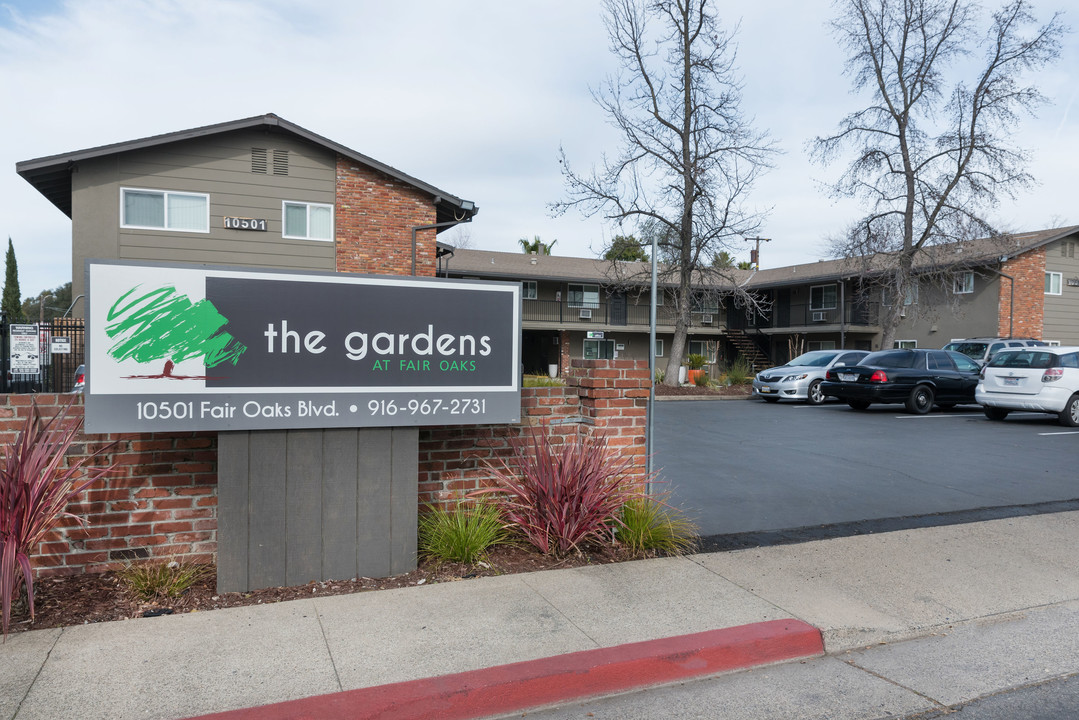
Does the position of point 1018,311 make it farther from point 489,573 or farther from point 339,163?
point 489,573

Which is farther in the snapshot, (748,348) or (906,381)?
(748,348)

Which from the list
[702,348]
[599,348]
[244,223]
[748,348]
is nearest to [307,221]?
[244,223]

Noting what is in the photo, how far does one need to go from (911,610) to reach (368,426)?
3802 millimetres

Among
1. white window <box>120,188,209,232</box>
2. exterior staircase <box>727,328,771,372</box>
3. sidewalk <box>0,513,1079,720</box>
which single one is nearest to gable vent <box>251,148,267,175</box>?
white window <box>120,188,209,232</box>

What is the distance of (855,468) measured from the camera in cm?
991

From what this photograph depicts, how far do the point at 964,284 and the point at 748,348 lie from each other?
10839mm

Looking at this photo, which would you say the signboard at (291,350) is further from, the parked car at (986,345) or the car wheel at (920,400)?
the parked car at (986,345)

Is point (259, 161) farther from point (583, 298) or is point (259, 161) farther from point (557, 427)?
point (583, 298)

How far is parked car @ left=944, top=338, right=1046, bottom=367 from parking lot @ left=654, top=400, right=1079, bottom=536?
810 centimetres

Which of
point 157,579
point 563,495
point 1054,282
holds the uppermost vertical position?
point 1054,282

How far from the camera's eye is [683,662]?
4.09m

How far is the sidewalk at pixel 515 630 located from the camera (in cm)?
363

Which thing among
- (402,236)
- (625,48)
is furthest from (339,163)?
(625,48)

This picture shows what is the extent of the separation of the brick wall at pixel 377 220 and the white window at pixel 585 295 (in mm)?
17712
